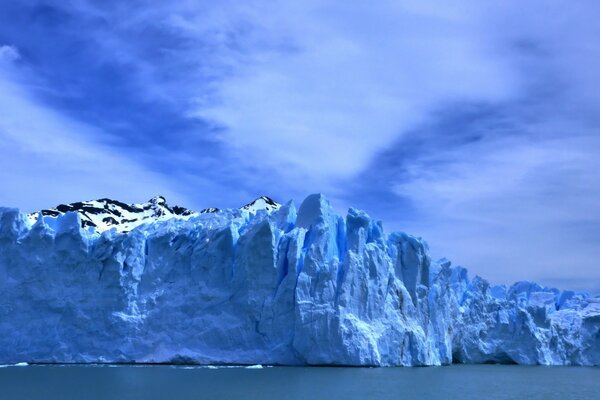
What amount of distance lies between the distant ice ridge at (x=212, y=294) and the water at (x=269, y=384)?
142cm

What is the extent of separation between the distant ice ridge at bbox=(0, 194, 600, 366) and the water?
1.42m

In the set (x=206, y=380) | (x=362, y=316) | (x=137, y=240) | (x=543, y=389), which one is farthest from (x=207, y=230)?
(x=543, y=389)

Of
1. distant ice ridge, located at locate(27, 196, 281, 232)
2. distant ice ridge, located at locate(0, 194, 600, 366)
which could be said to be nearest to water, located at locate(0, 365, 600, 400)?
distant ice ridge, located at locate(0, 194, 600, 366)

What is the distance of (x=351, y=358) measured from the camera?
2588cm

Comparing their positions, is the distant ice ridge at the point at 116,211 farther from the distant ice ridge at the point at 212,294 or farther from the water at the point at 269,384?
the water at the point at 269,384

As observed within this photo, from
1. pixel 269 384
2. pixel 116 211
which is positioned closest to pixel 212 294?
pixel 269 384

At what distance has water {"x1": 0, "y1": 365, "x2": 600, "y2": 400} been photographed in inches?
668

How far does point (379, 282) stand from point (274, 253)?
460cm

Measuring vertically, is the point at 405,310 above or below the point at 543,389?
above

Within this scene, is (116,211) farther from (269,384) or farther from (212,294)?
(269,384)

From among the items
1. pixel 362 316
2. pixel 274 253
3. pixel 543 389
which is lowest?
pixel 543 389

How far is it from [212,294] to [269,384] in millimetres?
8356

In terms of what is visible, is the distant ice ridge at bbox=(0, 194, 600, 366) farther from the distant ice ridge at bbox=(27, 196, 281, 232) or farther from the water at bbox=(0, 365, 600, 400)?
the distant ice ridge at bbox=(27, 196, 281, 232)

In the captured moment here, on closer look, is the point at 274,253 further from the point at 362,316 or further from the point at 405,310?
the point at 405,310
